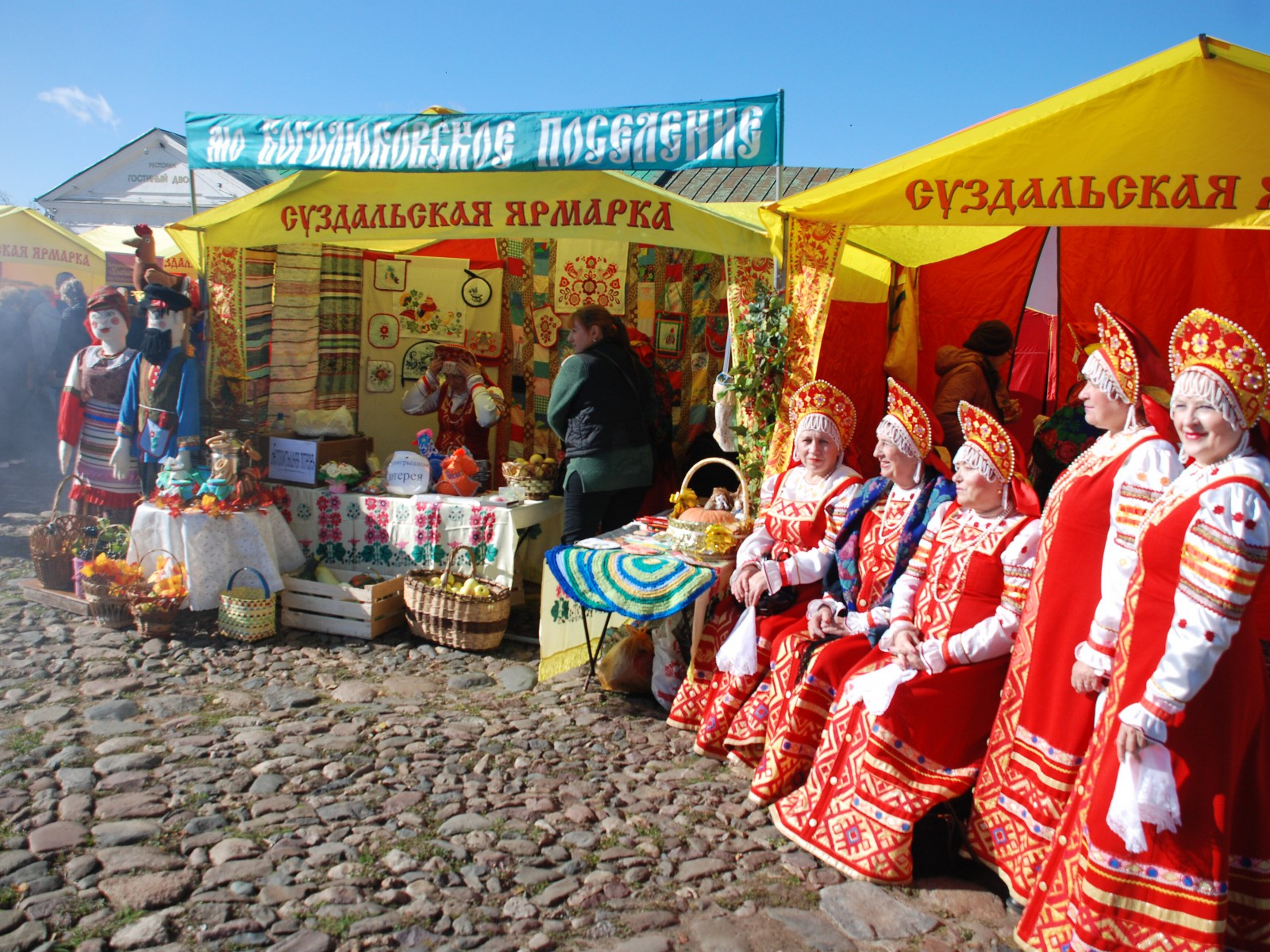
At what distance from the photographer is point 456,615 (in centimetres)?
595

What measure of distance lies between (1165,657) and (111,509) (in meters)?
6.63

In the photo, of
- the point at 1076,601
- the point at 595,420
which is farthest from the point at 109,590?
the point at 1076,601

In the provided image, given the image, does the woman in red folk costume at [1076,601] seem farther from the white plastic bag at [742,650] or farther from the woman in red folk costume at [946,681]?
the white plastic bag at [742,650]

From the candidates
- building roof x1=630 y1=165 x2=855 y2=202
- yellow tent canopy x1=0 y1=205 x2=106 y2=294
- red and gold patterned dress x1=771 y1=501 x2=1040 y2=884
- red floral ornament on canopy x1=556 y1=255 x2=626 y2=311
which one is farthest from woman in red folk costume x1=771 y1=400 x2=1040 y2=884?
building roof x1=630 y1=165 x2=855 y2=202

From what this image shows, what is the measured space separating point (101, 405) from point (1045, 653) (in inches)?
247

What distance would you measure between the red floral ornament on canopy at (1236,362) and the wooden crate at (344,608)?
4734 mm

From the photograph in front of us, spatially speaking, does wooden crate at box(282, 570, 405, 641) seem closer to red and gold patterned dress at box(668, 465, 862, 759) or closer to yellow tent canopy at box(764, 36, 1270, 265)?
red and gold patterned dress at box(668, 465, 862, 759)

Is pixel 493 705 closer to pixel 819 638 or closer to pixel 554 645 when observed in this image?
pixel 554 645

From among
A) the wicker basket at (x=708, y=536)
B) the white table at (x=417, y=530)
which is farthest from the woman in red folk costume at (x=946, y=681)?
the white table at (x=417, y=530)

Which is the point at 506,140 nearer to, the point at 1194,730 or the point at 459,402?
the point at 459,402

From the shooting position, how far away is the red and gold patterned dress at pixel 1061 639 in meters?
2.99

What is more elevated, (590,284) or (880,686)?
(590,284)

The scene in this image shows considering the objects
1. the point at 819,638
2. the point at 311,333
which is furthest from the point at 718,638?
the point at 311,333

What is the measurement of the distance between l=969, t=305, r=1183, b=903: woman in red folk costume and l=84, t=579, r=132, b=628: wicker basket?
4995mm
